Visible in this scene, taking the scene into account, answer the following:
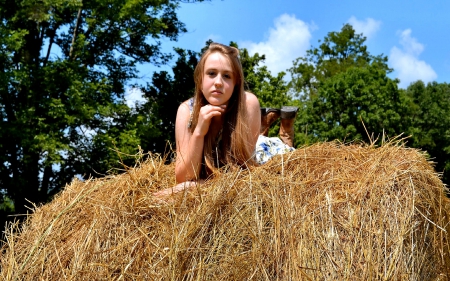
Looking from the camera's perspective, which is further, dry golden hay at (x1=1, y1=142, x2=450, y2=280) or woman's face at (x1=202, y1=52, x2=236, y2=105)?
woman's face at (x1=202, y1=52, x2=236, y2=105)

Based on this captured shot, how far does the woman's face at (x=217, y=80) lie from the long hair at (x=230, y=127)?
4 cm

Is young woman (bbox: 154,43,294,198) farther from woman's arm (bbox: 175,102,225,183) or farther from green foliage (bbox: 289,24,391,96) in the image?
green foliage (bbox: 289,24,391,96)

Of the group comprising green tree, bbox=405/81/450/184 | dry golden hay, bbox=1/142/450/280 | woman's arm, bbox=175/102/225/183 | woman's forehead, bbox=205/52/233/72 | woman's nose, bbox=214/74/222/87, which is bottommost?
dry golden hay, bbox=1/142/450/280

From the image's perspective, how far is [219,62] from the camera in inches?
129

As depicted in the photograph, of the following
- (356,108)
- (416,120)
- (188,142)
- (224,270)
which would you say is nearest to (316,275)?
(224,270)

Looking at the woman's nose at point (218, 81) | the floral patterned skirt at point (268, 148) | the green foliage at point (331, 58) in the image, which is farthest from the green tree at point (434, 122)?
the woman's nose at point (218, 81)

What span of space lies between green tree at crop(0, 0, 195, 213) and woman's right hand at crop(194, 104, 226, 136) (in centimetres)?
1005

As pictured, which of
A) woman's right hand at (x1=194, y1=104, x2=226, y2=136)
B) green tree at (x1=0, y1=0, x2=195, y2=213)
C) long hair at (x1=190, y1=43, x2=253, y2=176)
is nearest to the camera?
woman's right hand at (x1=194, y1=104, x2=226, y2=136)

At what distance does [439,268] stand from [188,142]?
1.62m

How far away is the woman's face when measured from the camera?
10.7 ft

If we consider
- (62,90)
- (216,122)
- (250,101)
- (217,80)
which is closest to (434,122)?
(62,90)

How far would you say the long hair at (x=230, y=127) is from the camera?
3.26 m

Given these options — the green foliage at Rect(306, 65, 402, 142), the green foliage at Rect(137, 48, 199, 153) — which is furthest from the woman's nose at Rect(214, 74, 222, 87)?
the green foliage at Rect(306, 65, 402, 142)

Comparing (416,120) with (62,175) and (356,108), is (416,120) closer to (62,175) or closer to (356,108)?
(356,108)
